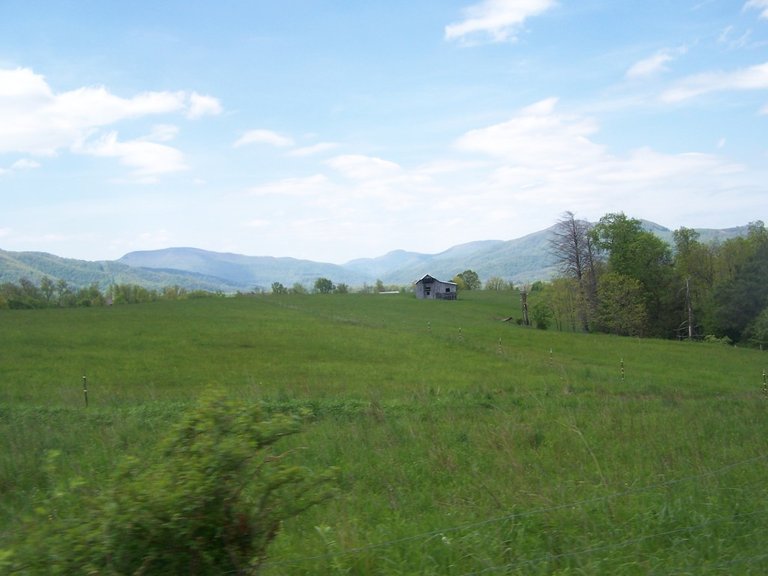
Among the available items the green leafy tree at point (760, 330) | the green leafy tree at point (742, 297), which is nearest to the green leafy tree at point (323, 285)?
the green leafy tree at point (742, 297)

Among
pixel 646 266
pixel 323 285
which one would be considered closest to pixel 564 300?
pixel 646 266

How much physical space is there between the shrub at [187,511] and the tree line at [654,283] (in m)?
60.6

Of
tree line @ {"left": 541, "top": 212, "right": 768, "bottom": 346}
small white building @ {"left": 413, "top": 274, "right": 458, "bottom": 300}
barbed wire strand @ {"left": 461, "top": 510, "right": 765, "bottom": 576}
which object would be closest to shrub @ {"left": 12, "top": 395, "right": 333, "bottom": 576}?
barbed wire strand @ {"left": 461, "top": 510, "right": 765, "bottom": 576}

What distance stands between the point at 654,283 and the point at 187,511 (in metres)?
75.8

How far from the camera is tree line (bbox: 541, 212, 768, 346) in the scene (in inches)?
2367

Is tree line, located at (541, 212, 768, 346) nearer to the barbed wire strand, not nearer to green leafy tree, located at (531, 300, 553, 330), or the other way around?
green leafy tree, located at (531, 300, 553, 330)

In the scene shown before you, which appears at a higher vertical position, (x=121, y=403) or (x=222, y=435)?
(x=222, y=435)

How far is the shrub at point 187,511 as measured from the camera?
358 centimetres

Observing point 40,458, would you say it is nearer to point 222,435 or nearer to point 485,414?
point 222,435

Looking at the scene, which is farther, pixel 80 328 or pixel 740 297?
pixel 740 297

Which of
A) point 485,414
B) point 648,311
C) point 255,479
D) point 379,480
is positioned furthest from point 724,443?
point 648,311

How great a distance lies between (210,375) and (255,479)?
26.0m

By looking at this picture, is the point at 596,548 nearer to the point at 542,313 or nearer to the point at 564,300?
the point at 564,300

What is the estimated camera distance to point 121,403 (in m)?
16.6
